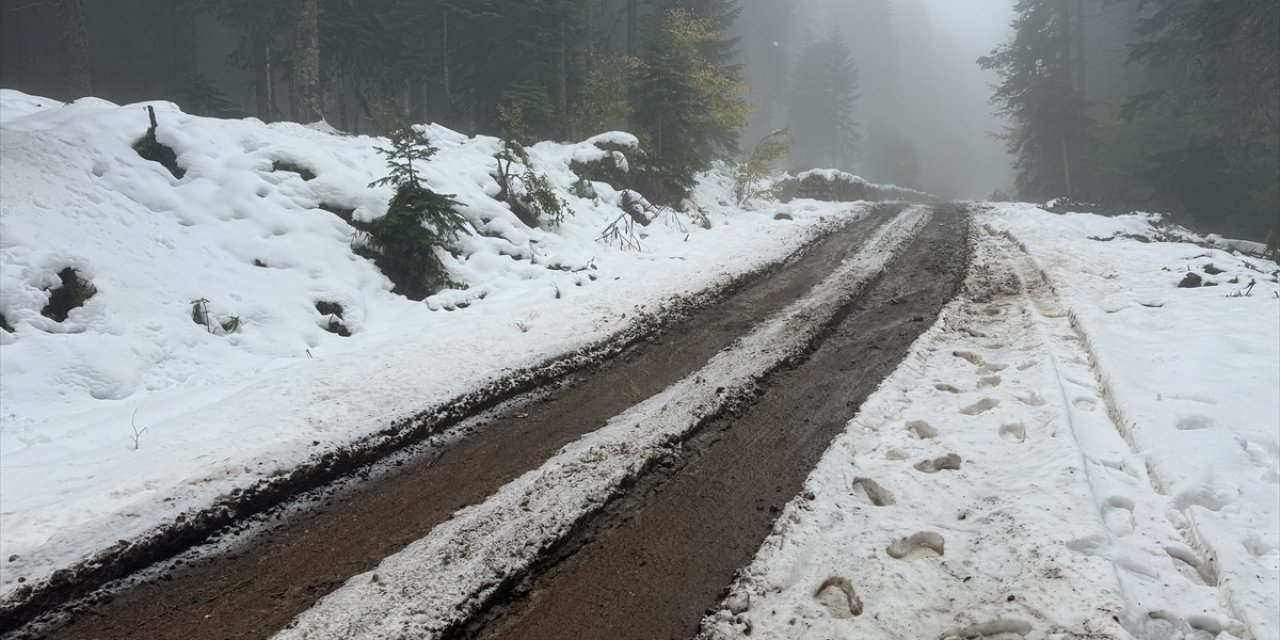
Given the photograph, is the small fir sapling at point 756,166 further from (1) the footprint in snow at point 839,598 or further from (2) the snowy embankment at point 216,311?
(1) the footprint in snow at point 839,598

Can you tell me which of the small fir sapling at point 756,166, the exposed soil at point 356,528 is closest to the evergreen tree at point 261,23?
the small fir sapling at point 756,166

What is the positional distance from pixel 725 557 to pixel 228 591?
7.63 feet

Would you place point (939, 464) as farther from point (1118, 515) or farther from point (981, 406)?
point (981, 406)

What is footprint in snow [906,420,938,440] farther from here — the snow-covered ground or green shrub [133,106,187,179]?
green shrub [133,106,187,179]

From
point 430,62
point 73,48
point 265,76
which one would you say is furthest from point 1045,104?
point 73,48

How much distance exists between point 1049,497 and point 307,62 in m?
15.8

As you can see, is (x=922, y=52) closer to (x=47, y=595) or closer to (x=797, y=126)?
(x=797, y=126)

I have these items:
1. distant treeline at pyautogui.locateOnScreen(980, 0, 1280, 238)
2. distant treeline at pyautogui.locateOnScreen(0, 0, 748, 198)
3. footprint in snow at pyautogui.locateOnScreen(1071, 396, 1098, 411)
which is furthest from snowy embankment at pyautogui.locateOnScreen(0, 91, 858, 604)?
distant treeline at pyautogui.locateOnScreen(980, 0, 1280, 238)

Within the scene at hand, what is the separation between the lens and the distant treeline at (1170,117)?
560 inches

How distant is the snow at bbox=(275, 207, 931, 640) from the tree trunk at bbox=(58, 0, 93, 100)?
15.2 m

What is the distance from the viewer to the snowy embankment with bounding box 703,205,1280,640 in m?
2.42

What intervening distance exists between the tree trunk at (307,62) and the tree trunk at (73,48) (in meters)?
3.98

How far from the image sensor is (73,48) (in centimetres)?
1233

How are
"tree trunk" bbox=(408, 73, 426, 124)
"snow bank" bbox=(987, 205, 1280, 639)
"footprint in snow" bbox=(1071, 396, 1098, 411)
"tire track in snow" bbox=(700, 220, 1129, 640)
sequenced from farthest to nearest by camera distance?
"tree trunk" bbox=(408, 73, 426, 124) < "footprint in snow" bbox=(1071, 396, 1098, 411) < "snow bank" bbox=(987, 205, 1280, 639) < "tire track in snow" bbox=(700, 220, 1129, 640)
